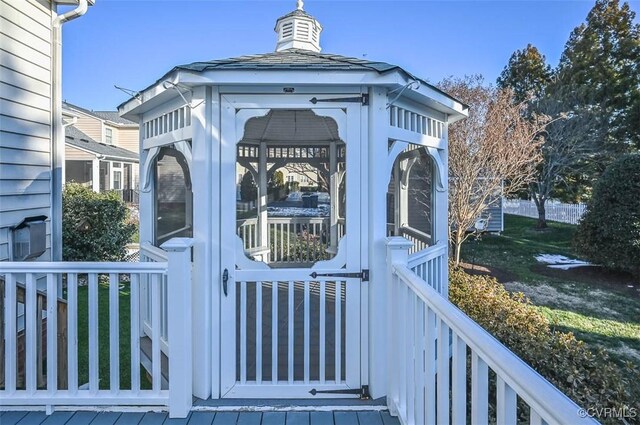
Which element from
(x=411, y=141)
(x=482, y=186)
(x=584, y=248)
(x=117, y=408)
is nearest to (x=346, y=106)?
(x=411, y=141)

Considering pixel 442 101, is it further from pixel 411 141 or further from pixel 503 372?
pixel 503 372

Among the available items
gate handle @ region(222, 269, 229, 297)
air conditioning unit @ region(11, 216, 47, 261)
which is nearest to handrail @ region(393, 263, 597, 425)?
gate handle @ region(222, 269, 229, 297)

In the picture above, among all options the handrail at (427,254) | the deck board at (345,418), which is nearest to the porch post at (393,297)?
the deck board at (345,418)

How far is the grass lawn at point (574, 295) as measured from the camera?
533cm

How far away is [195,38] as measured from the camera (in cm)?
795

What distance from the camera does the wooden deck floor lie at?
99.0 inches

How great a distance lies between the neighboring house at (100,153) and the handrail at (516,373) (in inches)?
651

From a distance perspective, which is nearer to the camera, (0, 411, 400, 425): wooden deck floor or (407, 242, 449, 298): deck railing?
(0, 411, 400, 425): wooden deck floor

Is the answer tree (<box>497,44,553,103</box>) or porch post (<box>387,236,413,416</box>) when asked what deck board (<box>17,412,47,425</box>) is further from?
tree (<box>497,44,553,103</box>)

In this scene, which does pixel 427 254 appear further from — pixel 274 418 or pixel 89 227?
pixel 89 227

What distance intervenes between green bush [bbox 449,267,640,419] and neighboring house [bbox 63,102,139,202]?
15.1 metres

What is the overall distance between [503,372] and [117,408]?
7.94 ft

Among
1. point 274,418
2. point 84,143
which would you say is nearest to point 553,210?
point 274,418

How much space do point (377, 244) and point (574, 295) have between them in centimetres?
600
